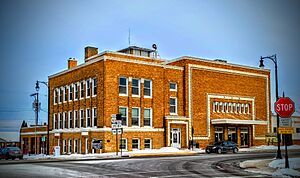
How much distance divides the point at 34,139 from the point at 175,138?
1121 inches

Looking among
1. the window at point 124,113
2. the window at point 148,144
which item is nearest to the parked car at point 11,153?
the window at point 124,113

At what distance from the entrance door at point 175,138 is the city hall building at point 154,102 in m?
0.12

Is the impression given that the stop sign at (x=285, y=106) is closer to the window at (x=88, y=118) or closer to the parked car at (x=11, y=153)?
the window at (x=88, y=118)

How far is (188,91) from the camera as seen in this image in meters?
52.2

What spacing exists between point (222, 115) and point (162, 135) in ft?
38.6

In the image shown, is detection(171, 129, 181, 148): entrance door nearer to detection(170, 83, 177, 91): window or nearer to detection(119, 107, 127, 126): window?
detection(170, 83, 177, 91): window

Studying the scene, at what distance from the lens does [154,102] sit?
48125 millimetres

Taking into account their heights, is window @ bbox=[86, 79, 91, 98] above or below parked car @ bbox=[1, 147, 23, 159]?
above

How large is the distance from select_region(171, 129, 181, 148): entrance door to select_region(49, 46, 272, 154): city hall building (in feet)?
0.41

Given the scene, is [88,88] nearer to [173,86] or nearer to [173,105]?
[173,86]

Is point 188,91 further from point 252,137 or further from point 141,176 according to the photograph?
point 141,176

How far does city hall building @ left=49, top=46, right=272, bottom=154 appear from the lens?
45.1 metres

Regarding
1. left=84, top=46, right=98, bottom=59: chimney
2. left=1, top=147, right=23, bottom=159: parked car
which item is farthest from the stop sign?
left=84, top=46, right=98, bottom=59: chimney

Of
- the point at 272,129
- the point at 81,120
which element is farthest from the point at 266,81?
the point at 81,120
